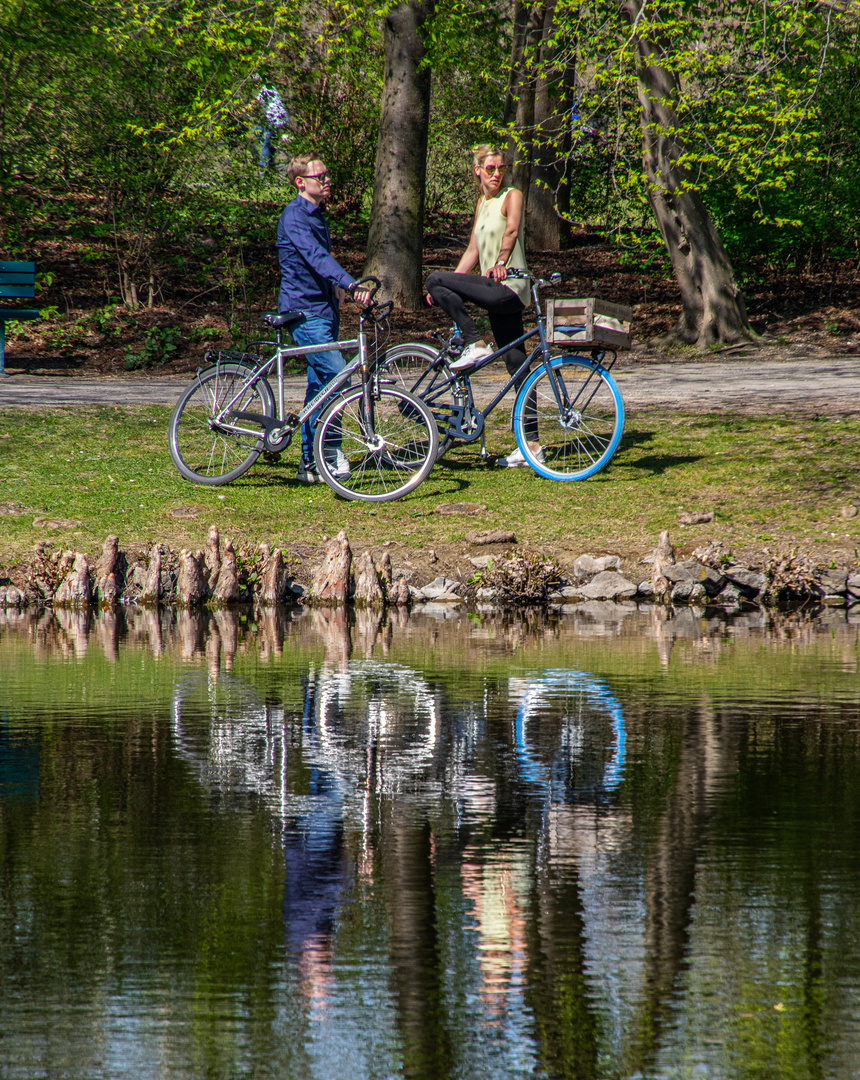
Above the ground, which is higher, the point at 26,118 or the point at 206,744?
the point at 26,118

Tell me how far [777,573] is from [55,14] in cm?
1671

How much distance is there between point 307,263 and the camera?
1018cm

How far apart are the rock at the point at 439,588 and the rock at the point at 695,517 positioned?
1852mm

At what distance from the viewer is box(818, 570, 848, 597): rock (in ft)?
30.0

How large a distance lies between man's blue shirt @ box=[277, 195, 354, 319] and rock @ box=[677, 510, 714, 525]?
3.04m

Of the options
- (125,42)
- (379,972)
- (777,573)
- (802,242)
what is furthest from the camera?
(802,242)

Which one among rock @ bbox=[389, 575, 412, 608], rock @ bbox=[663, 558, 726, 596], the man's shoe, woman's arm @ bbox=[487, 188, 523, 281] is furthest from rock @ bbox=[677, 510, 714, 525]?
the man's shoe

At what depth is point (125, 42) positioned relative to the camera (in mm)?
20406

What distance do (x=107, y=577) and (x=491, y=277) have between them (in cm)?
373

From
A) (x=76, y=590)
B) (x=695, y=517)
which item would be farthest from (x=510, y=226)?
(x=76, y=590)

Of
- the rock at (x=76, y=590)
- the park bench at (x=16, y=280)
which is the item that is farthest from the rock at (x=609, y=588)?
the park bench at (x=16, y=280)

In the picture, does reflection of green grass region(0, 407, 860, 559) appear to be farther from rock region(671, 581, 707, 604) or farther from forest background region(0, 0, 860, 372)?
forest background region(0, 0, 860, 372)

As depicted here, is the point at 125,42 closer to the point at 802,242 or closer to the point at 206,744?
the point at 802,242

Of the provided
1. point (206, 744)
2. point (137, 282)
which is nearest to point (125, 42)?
point (137, 282)
